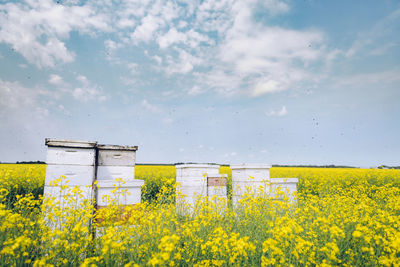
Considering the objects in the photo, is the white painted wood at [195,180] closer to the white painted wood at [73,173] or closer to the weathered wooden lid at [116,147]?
the weathered wooden lid at [116,147]

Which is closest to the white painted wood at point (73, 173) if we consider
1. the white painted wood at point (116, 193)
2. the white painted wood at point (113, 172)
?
the white painted wood at point (116, 193)

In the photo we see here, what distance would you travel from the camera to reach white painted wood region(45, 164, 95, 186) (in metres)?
4.78

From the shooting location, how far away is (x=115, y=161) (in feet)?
19.3

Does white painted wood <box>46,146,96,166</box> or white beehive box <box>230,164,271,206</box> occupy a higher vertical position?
white painted wood <box>46,146,96,166</box>

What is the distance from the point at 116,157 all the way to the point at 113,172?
371 millimetres

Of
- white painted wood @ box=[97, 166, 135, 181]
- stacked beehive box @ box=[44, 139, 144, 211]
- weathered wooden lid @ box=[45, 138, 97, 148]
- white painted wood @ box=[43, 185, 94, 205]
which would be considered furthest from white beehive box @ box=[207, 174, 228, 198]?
weathered wooden lid @ box=[45, 138, 97, 148]

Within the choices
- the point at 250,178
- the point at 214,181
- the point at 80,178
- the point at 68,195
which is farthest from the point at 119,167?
the point at 250,178

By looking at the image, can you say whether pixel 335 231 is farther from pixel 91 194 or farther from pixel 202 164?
pixel 202 164

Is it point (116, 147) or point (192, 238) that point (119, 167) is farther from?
point (192, 238)

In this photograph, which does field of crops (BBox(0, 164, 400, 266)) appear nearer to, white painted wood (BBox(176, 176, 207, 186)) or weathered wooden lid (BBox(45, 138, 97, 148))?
weathered wooden lid (BBox(45, 138, 97, 148))

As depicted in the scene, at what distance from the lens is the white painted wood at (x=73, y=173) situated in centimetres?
478

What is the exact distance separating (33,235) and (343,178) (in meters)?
15.2

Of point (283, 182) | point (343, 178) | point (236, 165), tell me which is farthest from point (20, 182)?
point (343, 178)

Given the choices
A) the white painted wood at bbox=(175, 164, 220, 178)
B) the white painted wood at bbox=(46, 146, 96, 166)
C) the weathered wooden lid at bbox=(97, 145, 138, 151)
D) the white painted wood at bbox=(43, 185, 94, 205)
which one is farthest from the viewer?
the white painted wood at bbox=(175, 164, 220, 178)
